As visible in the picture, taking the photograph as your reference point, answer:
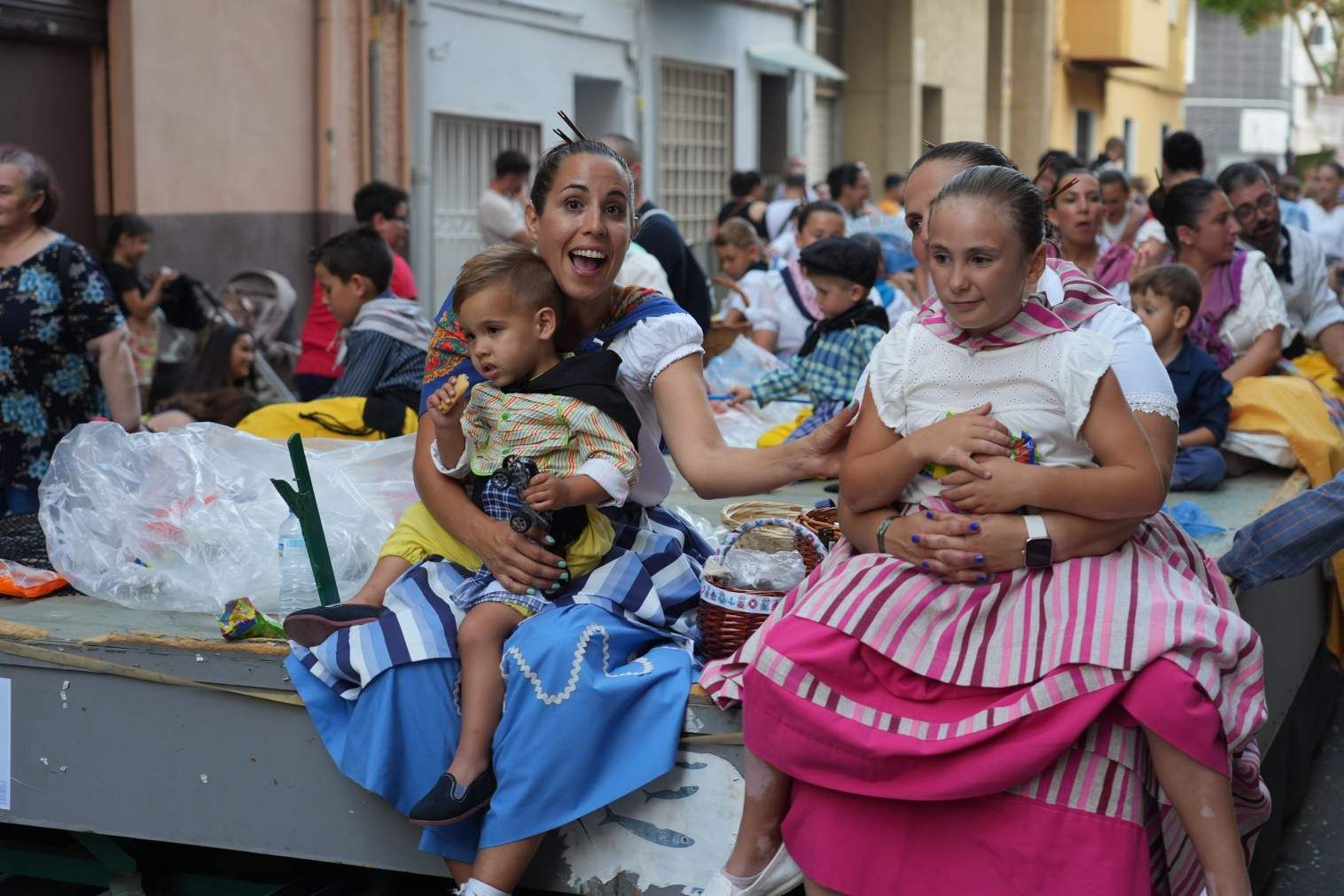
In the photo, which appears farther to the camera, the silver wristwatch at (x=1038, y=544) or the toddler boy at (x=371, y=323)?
the toddler boy at (x=371, y=323)

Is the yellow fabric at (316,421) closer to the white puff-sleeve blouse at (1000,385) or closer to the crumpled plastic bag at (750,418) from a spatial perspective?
the crumpled plastic bag at (750,418)

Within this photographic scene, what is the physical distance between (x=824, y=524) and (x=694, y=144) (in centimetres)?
1400

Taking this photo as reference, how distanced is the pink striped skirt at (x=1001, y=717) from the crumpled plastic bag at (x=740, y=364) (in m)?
4.58

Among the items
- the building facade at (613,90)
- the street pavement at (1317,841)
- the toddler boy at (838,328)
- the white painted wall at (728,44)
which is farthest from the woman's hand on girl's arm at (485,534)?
the white painted wall at (728,44)

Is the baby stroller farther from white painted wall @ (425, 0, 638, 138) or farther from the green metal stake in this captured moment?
the green metal stake

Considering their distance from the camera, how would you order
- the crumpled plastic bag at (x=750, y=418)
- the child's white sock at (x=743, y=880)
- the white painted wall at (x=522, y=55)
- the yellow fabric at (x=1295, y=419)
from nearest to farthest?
the child's white sock at (x=743, y=880) < the yellow fabric at (x=1295, y=419) < the crumpled plastic bag at (x=750, y=418) < the white painted wall at (x=522, y=55)

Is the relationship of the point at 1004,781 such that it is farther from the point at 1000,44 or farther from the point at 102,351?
the point at 1000,44

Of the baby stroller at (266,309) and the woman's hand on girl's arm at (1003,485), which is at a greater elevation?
the baby stroller at (266,309)

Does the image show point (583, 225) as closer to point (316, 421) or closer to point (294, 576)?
point (294, 576)

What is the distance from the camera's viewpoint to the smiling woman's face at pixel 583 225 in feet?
10.9

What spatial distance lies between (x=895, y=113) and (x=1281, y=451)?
55.2 ft

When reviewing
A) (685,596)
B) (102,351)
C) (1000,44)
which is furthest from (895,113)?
(685,596)

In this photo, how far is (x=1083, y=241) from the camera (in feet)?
21.8

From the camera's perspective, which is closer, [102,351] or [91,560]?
[91,560]
